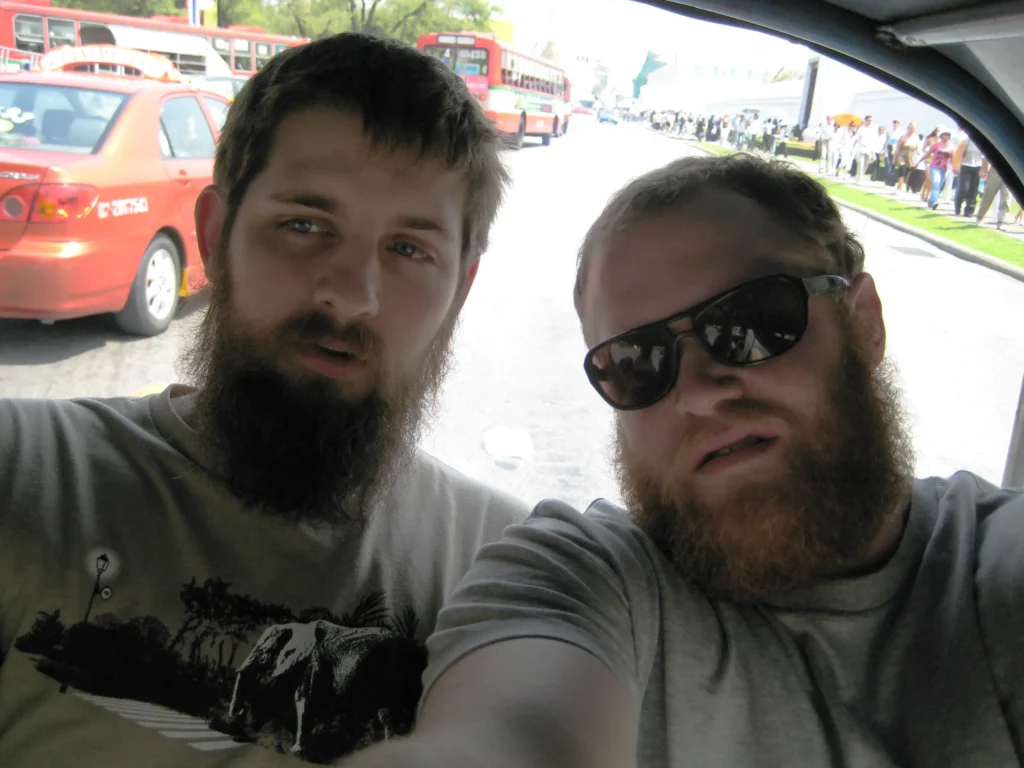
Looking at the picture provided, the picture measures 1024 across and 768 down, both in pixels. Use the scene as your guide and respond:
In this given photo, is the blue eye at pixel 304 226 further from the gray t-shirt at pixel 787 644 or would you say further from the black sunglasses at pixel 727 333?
the gray t-shirt at pixel 787 644

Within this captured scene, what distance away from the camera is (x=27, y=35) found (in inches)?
438

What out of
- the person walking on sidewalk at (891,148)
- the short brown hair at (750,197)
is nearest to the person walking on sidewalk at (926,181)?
the person walking on sidewalk at (891,148)

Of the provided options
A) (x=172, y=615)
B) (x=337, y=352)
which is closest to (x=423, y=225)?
(x=337, y=352)

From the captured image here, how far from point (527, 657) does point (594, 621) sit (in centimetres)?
14

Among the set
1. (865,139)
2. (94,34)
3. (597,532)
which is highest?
(94,34)

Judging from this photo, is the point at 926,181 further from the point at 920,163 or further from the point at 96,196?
the point at 96,196

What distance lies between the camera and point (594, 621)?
1229 mm

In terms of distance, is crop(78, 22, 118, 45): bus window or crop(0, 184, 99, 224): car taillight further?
crop(78, 22, 118, 45): bus window

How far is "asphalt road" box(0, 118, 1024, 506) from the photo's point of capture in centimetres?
349

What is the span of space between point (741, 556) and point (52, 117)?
440 centimetres

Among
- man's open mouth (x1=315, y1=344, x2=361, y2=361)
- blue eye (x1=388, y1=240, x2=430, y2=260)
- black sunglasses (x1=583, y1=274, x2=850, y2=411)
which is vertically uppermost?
blue eye (x1=388, y1=240, x2=430, y2=260)

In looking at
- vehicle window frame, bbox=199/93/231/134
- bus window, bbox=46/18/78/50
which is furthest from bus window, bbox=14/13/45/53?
vehicle window frame, bbox=199/93/231/134

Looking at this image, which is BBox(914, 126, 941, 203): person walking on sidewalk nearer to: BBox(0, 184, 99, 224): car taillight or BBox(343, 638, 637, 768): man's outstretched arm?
BBox(343, 638, 637, 768): man's outstretched arm

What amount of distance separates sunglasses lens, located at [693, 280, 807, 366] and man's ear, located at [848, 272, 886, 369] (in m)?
0.19
